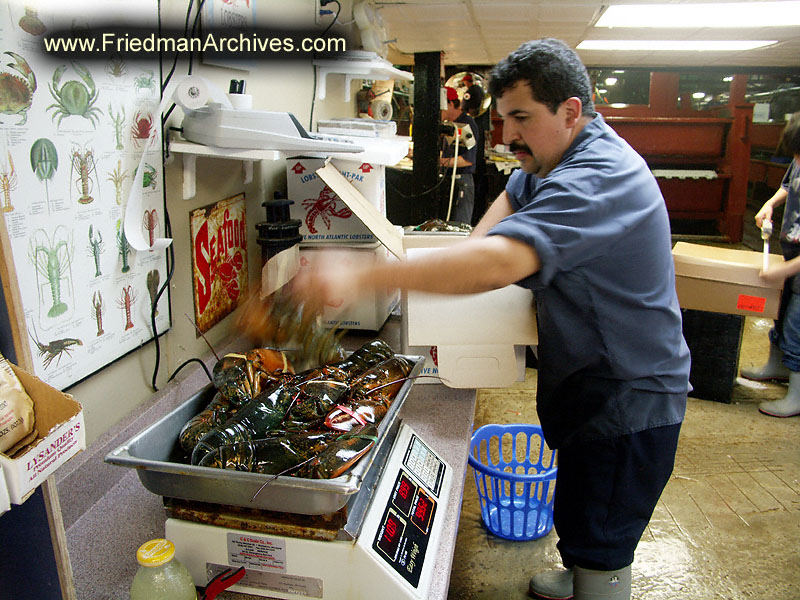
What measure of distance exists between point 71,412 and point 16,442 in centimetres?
6

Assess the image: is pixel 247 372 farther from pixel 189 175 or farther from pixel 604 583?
pixel 604 583

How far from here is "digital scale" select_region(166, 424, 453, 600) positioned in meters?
0.99

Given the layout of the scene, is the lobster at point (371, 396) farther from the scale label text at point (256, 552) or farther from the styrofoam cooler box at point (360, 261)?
the styrofoam cooler box at point (360, 261)

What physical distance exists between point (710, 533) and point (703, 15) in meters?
3.02

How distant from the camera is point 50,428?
2.16ft

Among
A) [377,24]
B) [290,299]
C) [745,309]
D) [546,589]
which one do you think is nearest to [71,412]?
[290,299]

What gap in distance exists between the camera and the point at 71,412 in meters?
0.67

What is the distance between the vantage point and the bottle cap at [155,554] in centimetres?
88

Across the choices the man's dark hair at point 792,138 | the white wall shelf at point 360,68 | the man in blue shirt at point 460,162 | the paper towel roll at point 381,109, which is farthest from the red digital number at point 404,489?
the man in blue shirt at point 460,162

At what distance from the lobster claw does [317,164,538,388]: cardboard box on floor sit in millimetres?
771

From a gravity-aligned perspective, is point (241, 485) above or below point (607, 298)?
below

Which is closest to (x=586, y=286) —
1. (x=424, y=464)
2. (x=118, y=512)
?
(x=424, y=464)

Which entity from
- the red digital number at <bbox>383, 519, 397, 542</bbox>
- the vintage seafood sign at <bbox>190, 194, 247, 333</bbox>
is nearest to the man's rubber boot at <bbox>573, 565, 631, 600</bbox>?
the red digital number at <bbox>383, 519, 397, 542</bbox>

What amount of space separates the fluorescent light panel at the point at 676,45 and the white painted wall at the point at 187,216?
12.4 feet
